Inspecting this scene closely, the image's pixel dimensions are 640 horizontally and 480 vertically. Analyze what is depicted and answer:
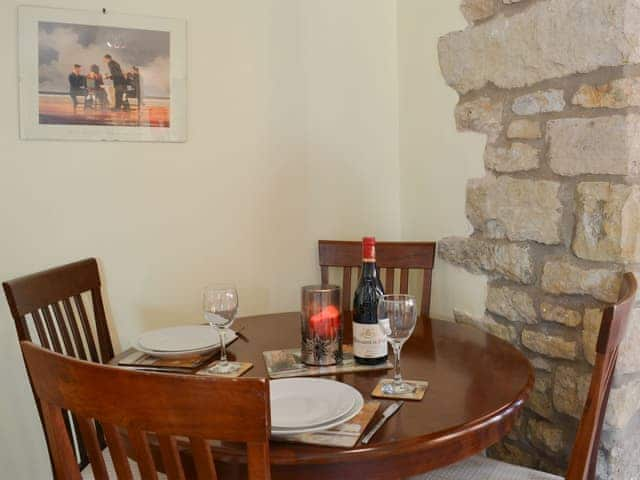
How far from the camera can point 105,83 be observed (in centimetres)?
201

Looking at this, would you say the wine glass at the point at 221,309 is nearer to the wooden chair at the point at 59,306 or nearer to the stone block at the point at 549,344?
the wooden chair at the point at 59,306

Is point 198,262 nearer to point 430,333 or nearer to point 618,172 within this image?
point 430,333

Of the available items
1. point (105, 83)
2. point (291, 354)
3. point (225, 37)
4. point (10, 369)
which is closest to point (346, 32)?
point (225, 37)

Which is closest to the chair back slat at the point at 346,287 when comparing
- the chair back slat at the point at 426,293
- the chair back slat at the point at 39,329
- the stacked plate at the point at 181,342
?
the chair back slat at the point at 426,293

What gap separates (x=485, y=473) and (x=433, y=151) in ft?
3.99

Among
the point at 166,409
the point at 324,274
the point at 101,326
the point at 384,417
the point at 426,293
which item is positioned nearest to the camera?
the point at 166,409

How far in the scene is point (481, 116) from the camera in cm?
192

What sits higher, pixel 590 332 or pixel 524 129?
pixel 524 129

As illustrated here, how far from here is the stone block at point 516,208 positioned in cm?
165

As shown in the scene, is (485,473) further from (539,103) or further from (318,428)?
(539,103)

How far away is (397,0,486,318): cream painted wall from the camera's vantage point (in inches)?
80.0

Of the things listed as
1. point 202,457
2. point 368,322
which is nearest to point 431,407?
point 368,322

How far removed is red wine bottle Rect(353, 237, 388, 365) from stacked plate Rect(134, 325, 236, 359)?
406 millimetres

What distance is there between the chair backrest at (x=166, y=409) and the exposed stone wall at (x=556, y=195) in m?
1.13
